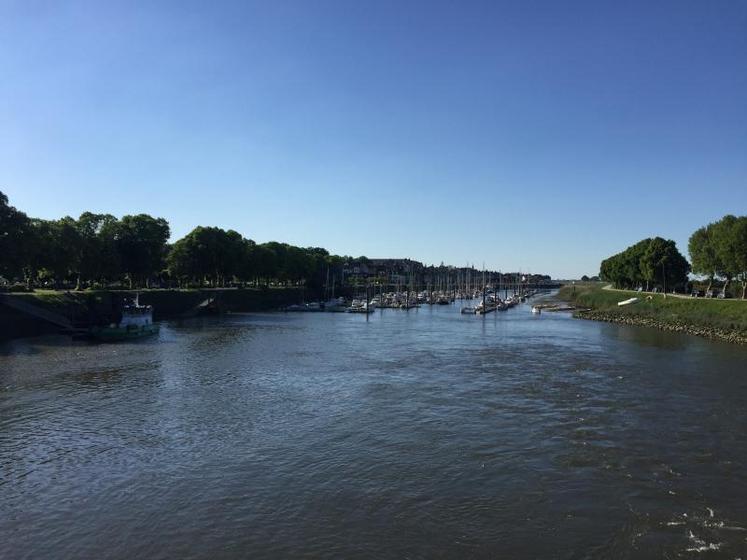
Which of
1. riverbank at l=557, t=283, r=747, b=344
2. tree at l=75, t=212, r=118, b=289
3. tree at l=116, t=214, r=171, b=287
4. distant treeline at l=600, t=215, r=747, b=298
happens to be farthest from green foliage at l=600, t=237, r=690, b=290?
tree at l=75, t=212, r=118, b=289

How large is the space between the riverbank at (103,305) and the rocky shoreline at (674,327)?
71.9 meters

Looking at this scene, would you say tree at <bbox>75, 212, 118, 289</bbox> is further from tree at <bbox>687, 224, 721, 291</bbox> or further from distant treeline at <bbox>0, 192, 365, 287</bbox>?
tree at <bbox>687, 224, 721, 291</bbox>

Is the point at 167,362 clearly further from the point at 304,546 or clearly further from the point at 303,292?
the point at 303,292

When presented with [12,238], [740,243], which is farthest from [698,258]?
[12,238]

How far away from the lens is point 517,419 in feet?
93.6

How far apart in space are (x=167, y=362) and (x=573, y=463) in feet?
118

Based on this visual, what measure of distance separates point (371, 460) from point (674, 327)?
70455mm

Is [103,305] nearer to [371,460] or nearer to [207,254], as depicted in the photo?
[207,254]

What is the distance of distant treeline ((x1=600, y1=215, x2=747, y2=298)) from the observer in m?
78.8

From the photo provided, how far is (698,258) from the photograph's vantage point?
92000 mm

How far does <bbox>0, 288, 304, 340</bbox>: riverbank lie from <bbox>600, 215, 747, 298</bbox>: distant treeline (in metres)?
85.6

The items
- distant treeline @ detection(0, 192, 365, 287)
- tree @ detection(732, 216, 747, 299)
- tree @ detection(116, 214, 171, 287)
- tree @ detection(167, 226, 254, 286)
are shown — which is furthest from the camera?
tree @ detection(167, 226, 254, 286)

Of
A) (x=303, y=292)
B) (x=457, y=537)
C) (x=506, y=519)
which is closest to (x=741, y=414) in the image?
(x=506, y=519)

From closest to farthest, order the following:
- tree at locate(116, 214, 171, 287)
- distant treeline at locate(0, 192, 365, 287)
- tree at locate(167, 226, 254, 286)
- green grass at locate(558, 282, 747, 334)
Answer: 1. distant treeline at locate(0, 192, 365, 287)
2. green grass at locate(558, 282, 747, 334)
3. tree at locate(116, 214, 171, 287)
4. tree at locate(167, 226, 254, 286)
